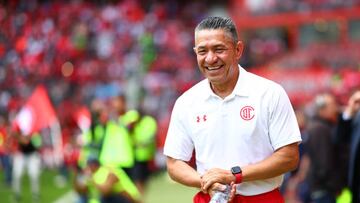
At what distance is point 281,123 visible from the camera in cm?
492

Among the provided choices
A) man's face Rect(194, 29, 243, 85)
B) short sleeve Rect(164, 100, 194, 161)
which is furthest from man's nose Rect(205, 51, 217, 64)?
short sleeve Rect(164, 100, 194, 161)

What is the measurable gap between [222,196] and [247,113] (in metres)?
0.51

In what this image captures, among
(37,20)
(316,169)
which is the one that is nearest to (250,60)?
(37,20)

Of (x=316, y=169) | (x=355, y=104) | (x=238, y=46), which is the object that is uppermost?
(x=238, y=46)

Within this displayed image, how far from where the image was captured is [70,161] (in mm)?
24312

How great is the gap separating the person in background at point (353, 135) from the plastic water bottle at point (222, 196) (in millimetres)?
2815

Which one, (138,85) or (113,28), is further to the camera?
(113,28)

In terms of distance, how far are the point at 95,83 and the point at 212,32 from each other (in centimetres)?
2717

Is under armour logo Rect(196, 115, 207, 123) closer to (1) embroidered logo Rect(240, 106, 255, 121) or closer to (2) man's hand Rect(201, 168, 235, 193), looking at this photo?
(1) embroidered logo Rect(240, 106, 255, 121)

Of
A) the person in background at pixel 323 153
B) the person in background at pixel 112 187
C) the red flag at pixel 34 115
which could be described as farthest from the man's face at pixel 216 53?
the red flag at pixel 34 115

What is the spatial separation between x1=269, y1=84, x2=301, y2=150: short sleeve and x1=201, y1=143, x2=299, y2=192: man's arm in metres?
0.04

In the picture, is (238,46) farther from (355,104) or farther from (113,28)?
(113,28)

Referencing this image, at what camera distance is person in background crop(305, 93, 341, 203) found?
918cm

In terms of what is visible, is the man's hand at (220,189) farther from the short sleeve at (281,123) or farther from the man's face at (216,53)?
the man's face at (216,53)
